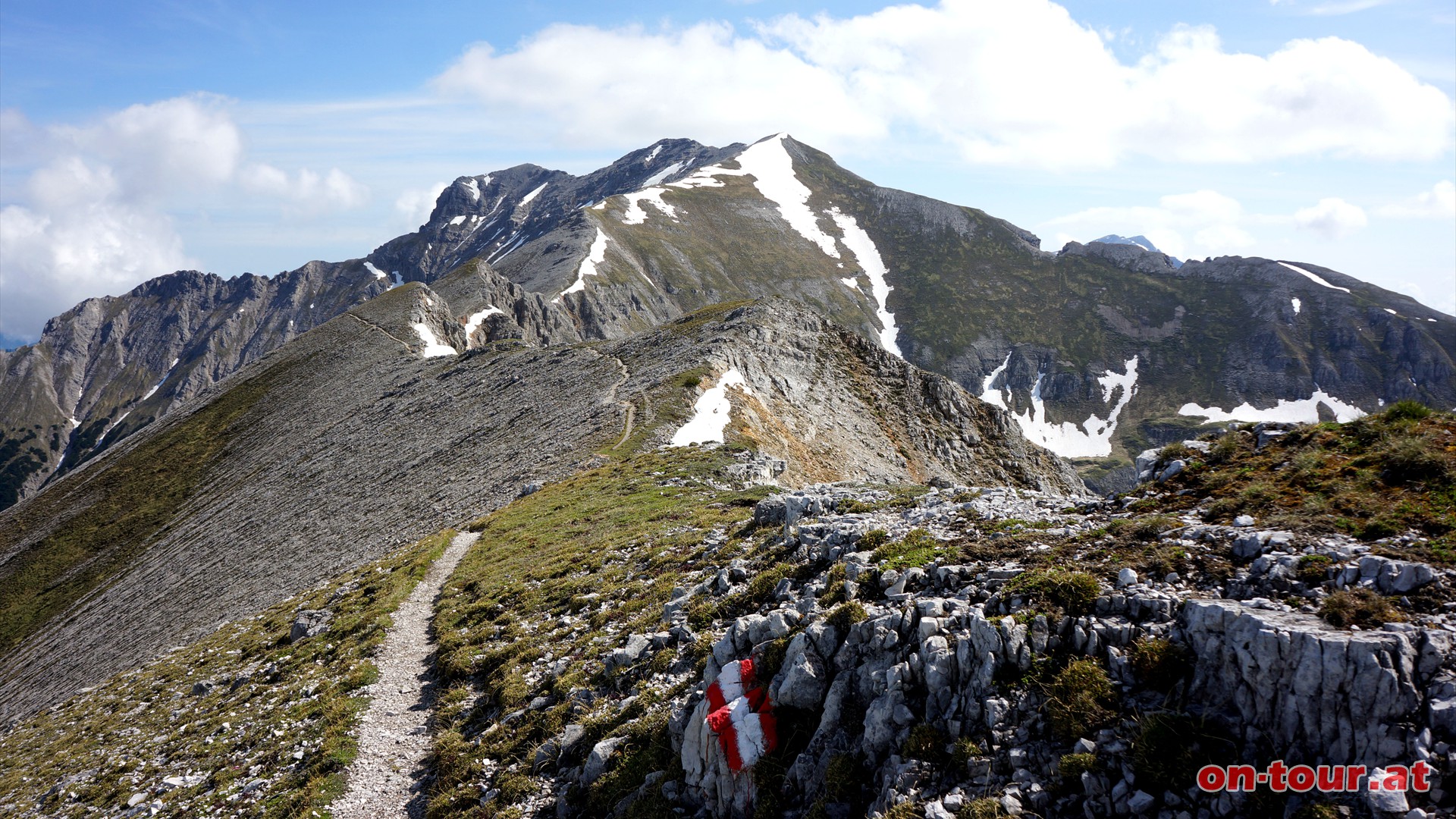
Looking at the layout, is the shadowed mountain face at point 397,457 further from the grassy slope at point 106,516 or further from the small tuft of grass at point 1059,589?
the small tuft of grass at point 1059,589

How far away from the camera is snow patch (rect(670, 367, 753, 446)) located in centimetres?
4847

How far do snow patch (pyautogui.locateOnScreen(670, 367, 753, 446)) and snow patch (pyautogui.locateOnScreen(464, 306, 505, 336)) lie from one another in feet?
232

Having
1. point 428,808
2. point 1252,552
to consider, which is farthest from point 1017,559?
point 428,808

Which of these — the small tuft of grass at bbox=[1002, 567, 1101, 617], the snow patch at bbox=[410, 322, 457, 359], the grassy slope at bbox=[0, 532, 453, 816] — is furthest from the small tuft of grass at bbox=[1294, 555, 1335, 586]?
the snow patch at bbox=[410, 322, 457, 359]

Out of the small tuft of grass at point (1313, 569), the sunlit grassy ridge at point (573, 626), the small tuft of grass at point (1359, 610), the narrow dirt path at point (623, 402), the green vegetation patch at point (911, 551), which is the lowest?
the sunlit grassy ridge at point (573, 626)

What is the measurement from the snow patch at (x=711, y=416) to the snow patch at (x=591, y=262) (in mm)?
90763

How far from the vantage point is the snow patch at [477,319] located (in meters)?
117

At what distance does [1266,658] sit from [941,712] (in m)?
4.46

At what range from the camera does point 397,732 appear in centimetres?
1828

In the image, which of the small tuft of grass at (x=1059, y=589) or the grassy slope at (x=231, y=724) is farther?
the grassy slope at (x=231, y=724)

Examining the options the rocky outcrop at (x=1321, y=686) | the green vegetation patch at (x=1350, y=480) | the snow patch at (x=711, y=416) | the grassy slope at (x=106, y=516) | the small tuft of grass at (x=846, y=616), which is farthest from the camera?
the grassy slope at (x=106, y=516)

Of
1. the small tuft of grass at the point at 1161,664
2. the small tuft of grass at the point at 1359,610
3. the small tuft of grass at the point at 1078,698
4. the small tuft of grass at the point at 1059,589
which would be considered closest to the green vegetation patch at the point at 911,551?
the small tuft of grass at the point at 1059,589

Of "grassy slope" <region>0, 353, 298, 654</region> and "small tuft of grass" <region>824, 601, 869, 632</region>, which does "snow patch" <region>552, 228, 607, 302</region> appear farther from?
"small tuft of grass" <region>824, 601, 869, 632</region>

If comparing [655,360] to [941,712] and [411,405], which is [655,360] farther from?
[941,712]
